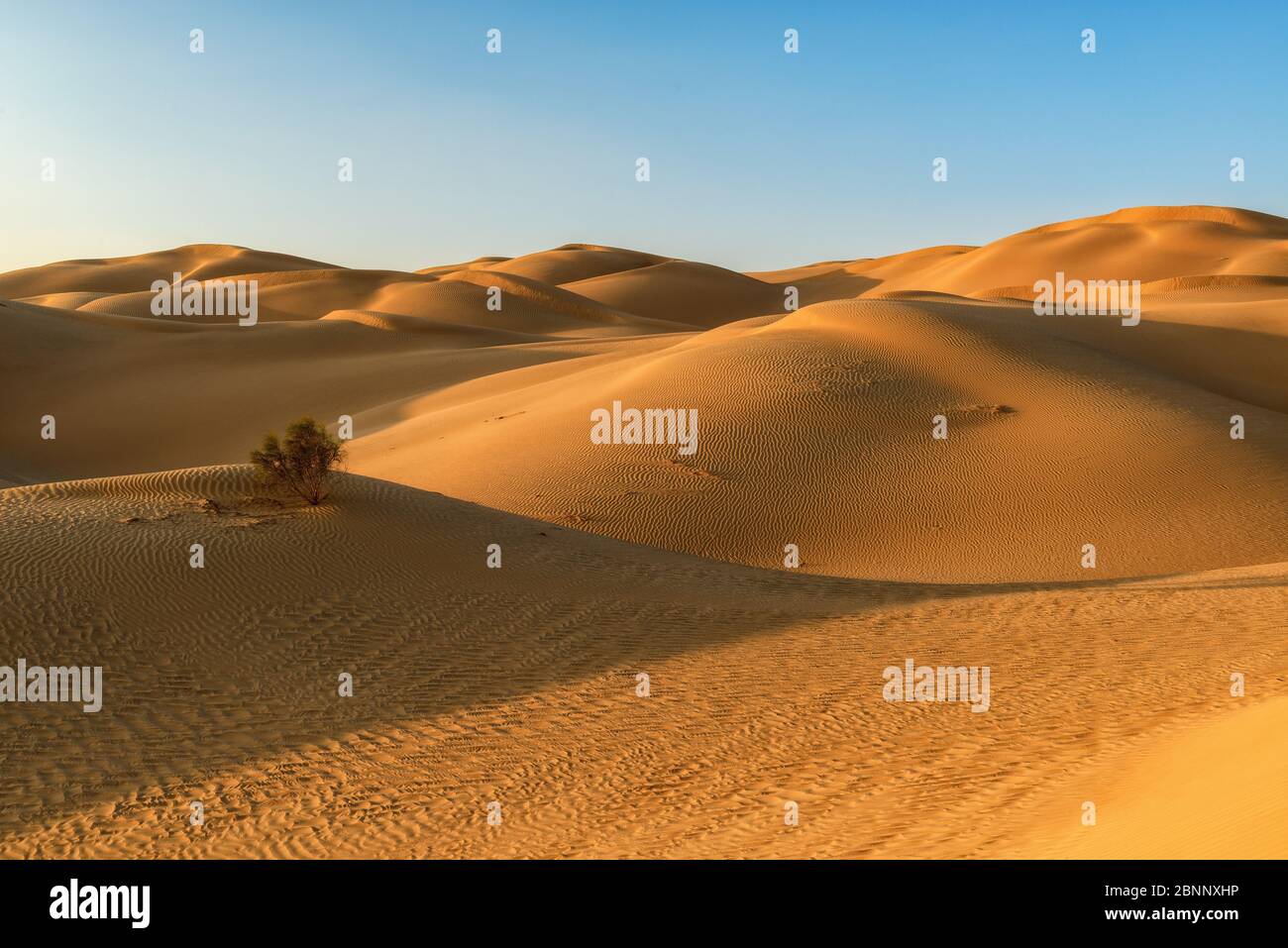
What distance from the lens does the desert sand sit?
733 centimetres

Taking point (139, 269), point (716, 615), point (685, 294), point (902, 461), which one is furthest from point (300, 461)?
point (139, 269)

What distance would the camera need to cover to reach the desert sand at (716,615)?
7328 mm

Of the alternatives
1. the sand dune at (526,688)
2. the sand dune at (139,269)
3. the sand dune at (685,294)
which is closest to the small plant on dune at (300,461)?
the sand dune at (526,688)

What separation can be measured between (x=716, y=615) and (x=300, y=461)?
243 inches

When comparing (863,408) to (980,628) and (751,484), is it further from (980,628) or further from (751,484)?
(980,628)

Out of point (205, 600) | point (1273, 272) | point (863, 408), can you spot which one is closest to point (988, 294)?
point (1273, 272)

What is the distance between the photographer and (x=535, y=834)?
23.5 feet

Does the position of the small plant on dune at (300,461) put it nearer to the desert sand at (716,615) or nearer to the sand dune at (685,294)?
the desert sand at (716,615)

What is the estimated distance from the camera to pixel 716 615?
12.6 m

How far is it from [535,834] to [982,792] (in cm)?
298

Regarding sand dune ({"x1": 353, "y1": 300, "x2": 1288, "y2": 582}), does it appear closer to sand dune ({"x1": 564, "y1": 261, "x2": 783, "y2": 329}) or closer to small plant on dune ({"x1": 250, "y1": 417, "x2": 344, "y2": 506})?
small plant on dune ({"x1": 250, "y1": 417, "x2": 344, "y2": 506})

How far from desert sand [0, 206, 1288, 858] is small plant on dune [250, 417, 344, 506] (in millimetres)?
495

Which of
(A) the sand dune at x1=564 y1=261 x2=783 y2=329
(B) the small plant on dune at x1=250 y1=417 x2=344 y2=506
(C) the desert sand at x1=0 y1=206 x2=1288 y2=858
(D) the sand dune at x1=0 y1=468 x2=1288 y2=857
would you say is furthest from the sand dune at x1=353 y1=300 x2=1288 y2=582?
(A) the sand dune at x1=564 y1=261 x2=783 y2=329

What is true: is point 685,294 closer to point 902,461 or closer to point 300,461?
point 902,461
